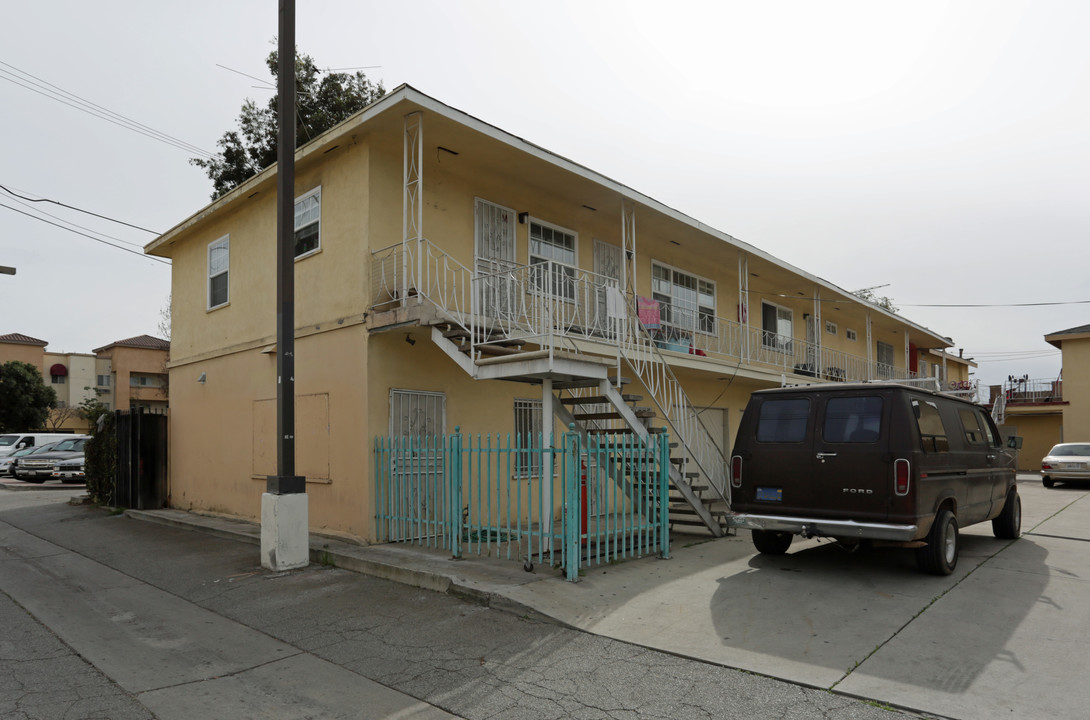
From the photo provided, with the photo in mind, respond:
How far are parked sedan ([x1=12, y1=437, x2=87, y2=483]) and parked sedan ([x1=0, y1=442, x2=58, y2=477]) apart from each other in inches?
8.1

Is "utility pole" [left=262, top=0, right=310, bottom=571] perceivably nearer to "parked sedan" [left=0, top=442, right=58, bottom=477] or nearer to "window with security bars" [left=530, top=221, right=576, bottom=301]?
"window with security bars" [left=530, top=221, right=576, bottom=301]

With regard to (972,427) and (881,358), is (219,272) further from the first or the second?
(881,358)

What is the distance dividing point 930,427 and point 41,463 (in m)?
26.3

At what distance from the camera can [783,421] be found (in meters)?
8.19

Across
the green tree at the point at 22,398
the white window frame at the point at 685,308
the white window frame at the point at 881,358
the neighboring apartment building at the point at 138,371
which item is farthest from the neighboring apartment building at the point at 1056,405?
the green tree at the point at 22,398

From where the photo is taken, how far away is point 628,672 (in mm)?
5219

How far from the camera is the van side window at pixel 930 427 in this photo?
7516mm

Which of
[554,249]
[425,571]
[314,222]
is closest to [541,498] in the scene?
[425,571]

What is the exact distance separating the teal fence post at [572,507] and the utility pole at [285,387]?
11.2ft

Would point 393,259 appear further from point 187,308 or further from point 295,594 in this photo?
point 187,308

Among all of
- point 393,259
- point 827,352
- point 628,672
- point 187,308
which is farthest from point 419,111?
point 827,352

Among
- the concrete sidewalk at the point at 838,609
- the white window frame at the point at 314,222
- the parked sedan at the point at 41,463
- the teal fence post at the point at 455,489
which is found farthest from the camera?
the parked sedan at the point at 41,463

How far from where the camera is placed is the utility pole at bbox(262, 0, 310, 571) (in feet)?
28.9

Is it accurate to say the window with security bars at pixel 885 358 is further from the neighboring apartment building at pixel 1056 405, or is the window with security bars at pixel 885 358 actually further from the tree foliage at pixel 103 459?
the tree foliage at pixel 103 459
